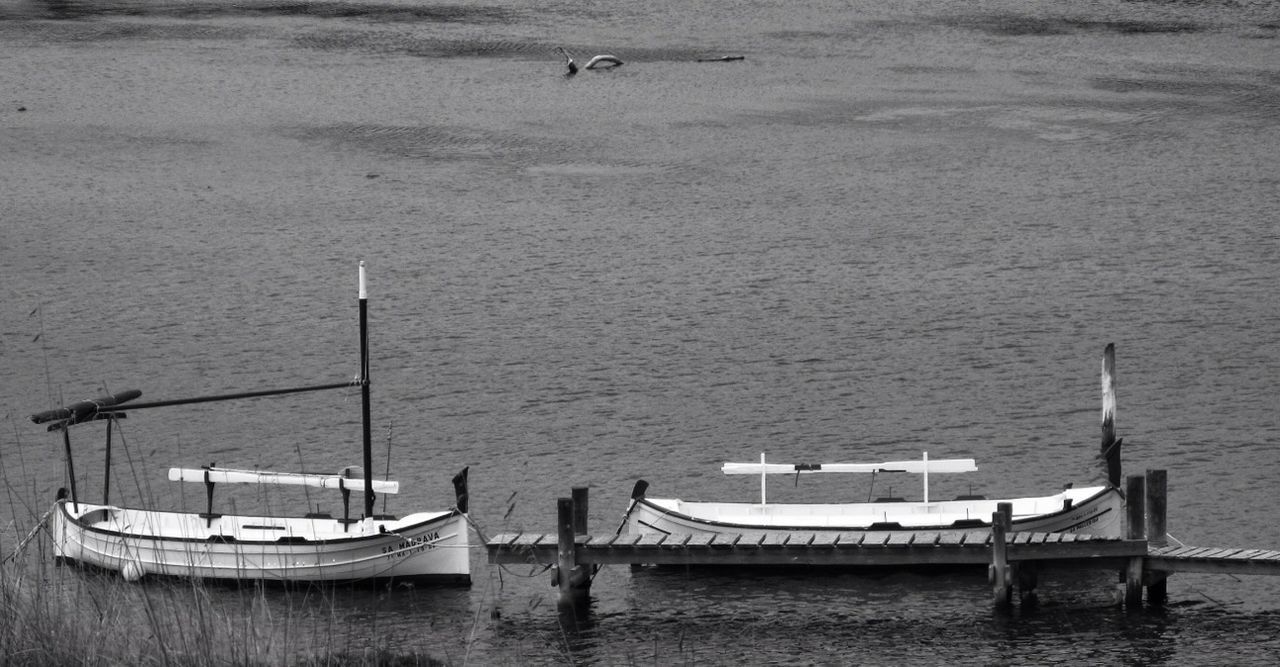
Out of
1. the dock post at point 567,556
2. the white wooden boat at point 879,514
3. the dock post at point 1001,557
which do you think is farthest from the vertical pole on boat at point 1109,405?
the dock post at point 567,556

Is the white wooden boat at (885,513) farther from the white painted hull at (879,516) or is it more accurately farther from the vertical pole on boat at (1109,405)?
the vertical pole on boat at (1109,405)

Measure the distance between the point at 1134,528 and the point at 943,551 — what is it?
412cm

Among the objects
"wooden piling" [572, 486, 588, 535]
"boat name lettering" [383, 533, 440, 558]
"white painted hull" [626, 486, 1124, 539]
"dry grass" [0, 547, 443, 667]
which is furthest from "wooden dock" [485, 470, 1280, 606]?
"dry grass" [0, 547, 443, 667]

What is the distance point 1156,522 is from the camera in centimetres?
3553

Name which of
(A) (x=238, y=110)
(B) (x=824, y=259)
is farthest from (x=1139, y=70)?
(A) (x=238, y=110)

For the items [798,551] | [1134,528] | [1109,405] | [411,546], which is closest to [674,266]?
[1109,405]

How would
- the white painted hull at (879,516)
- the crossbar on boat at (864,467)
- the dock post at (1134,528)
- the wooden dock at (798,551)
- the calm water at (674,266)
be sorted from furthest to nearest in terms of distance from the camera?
the crossbar on boat at (864,467) → the calm water at (674,266) → the white painted hull at (879,516) → the wooden dock at (798,551) → the dock post at (1134,528)

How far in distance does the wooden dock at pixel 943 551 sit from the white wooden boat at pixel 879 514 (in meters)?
1.67

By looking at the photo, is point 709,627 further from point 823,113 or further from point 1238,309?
point 823,113

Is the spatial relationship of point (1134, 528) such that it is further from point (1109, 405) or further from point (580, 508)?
point (580, 508)

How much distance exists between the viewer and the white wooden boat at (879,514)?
37.9m

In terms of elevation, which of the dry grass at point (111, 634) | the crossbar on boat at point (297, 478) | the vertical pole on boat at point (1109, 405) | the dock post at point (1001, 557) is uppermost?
the vertical pole on boat at point (1109, 405)

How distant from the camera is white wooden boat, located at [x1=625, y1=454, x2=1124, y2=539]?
124ft

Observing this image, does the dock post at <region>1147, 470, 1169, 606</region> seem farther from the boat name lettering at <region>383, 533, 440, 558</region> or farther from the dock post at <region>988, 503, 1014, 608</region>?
the boat name lettering at <region>383, 533, 440, 558</region>
